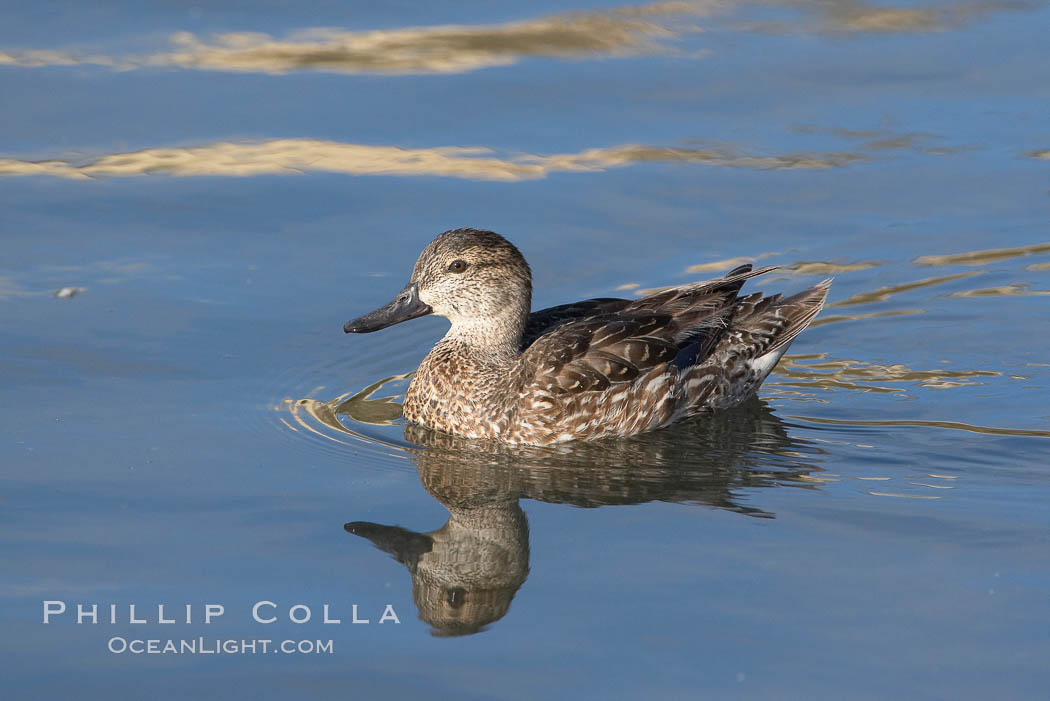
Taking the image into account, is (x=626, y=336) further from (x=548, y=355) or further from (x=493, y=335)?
(x=493, y=335)

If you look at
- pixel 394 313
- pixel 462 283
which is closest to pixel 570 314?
pixel 462 283

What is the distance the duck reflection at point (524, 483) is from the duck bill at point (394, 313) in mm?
709

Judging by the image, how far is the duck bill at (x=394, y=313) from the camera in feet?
34.0

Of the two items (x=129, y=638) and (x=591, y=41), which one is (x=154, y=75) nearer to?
(x=591, y=41)

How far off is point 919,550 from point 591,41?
30.0 ft

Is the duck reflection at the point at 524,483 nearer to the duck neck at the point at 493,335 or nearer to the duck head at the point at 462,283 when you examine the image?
the duck neck at the point at 493,335

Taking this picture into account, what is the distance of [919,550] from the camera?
8148mm

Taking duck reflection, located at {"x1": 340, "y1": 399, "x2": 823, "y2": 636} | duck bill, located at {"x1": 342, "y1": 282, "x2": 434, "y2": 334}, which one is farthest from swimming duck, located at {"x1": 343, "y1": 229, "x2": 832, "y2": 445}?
duck reflection, located at {"x1": 340, "y1": 399, "x2": 823, "y2": 636}

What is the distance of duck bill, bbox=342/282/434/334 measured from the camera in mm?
10377

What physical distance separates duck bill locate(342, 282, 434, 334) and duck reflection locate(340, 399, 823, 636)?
71 cm

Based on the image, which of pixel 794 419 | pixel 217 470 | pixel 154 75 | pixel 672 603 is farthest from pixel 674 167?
pixel 672 603

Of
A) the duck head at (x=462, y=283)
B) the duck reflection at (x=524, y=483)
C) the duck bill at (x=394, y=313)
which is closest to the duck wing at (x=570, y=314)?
the duck head at (x=462, y=283)

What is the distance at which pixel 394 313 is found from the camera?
410 inches

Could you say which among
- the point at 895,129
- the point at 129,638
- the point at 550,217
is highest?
the point at 895,129
